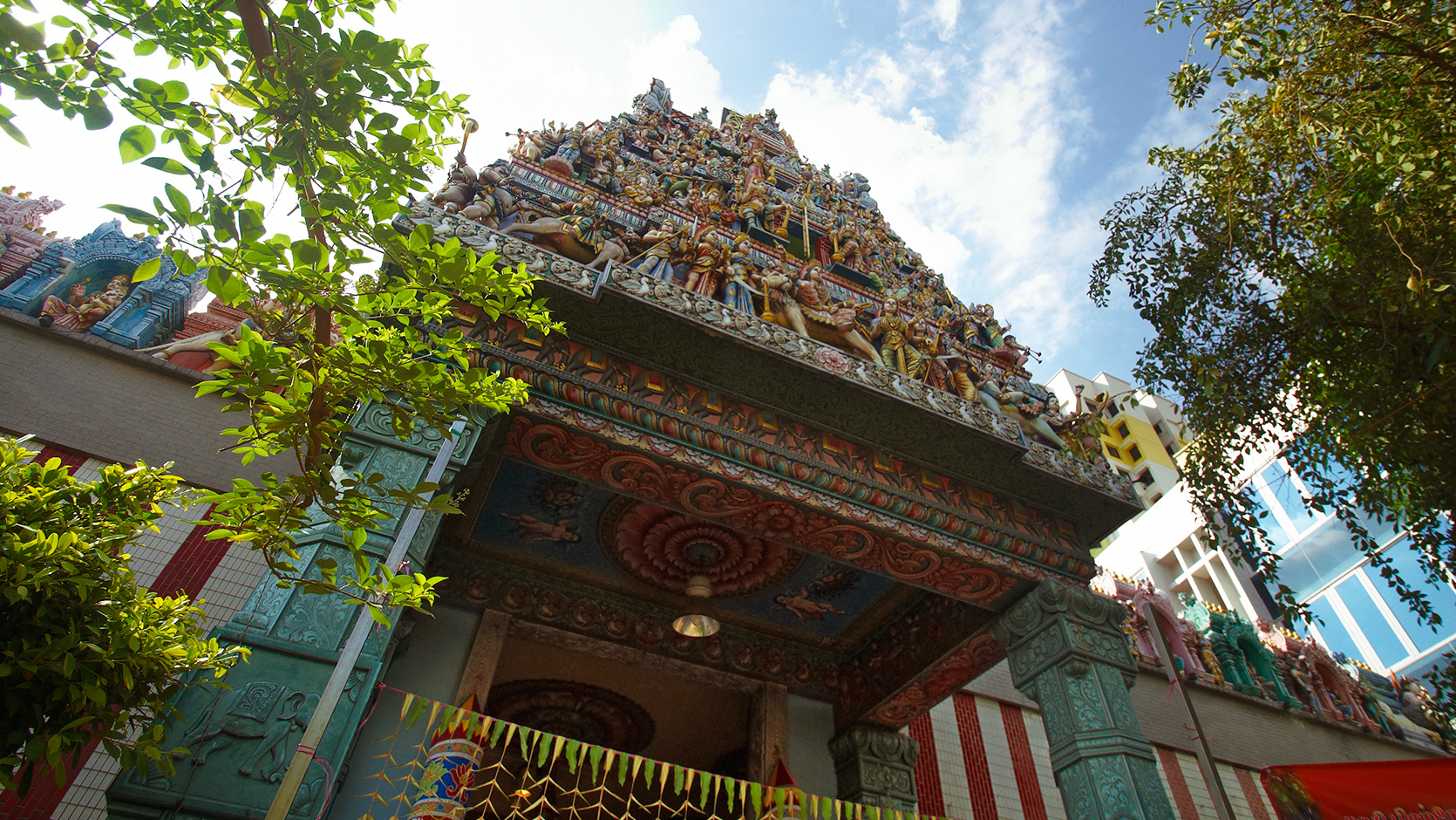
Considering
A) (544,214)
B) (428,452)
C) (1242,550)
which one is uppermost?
(544,214)

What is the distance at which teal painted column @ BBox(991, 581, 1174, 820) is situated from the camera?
4863mm

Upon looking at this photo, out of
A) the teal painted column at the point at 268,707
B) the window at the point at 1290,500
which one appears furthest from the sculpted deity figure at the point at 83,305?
the window at the point at 1290,500

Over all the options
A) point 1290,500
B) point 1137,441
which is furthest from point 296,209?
point 1137,441

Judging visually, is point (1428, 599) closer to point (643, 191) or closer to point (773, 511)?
point (773, 511)

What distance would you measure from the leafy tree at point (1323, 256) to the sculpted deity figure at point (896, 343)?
85.2 inches

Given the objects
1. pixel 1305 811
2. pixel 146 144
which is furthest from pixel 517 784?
pixel 1305 811

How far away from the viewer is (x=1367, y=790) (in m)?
7.46

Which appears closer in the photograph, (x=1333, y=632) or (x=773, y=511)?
(x=773, y=511)

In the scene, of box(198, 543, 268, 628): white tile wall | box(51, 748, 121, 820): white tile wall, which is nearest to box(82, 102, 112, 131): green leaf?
box(198, 543, 268, 628): white tile wall

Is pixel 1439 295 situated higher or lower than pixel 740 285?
lower

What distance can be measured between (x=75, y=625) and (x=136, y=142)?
5.66 feet

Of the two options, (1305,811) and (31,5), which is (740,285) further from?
(1305,811)

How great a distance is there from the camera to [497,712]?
742 centimetres

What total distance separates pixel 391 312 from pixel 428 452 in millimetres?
1510
